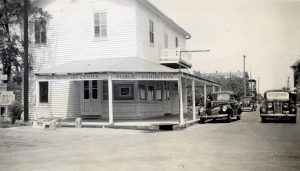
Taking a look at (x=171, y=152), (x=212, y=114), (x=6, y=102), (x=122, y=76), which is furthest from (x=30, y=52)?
(x=171, y=152)

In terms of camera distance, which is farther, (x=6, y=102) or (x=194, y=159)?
(x=6, y=102)

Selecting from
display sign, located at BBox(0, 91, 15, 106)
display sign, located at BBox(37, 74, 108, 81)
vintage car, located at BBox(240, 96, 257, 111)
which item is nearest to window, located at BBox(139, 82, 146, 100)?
display sign, located at BBox(37, 74, 108, 81)

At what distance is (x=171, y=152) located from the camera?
10.6 meters

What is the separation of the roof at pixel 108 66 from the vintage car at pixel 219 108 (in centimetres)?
328

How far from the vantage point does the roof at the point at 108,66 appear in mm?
19859

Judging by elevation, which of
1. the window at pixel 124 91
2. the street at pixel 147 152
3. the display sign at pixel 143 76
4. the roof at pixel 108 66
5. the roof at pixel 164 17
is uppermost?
the roof at pixel 164 17

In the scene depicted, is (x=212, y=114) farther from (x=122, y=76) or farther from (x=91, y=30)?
(x=91, y=30)

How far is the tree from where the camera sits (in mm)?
23484

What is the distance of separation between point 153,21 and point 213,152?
16246 mm

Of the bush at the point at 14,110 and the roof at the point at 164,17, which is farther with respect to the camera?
the roof at the point at 164,17

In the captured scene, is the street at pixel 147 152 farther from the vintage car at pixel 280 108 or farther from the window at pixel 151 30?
the window at pixel 151 30

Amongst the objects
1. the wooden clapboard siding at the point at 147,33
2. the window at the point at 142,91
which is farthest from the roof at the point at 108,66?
the window at the point at 142,91

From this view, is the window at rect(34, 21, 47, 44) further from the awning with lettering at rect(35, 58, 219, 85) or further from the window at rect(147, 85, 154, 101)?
the window at rect(147, 85, 154, 101)

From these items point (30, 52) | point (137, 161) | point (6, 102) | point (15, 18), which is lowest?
point (137, 161)
